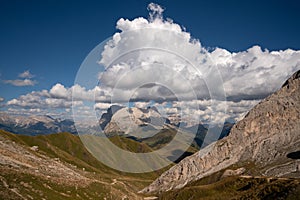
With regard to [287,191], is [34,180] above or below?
above

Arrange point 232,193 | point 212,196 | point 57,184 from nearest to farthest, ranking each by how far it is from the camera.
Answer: point 57,184, point 232,193, point 212,196

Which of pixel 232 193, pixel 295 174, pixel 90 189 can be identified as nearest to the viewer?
pixel 90 189

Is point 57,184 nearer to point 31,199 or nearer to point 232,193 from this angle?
point 31,199

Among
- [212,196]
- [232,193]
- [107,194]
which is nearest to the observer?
[107,194]

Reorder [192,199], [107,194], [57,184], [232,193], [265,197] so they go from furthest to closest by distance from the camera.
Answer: [192,199] < [232,193] < [107,194] < [265,197] < [57,184]

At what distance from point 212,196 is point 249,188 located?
882 inches

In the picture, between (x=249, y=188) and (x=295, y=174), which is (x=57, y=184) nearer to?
(x=249, y=188)

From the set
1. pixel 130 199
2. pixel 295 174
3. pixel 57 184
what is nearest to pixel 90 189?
pixel 57 184

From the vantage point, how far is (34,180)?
83.2 meters

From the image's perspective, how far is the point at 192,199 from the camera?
153 meters

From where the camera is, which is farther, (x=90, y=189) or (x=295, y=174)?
(x=295, y=174)

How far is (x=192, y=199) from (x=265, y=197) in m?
55.2

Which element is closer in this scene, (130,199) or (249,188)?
(249,188)

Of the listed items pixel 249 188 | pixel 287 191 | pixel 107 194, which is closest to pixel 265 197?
pixel 287 191
